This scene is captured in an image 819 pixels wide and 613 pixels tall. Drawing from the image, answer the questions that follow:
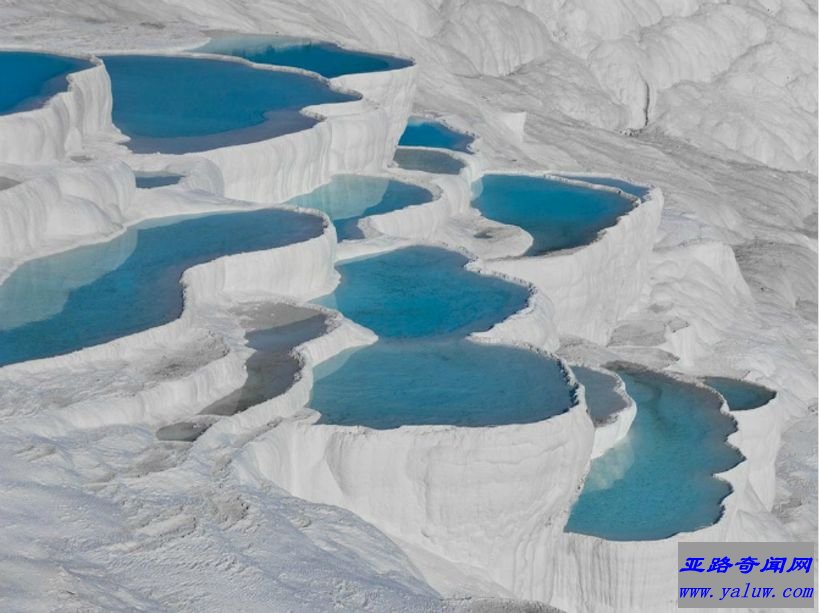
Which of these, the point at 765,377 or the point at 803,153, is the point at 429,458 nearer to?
the point at 765,377

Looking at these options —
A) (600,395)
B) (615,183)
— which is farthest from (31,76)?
(615,183)

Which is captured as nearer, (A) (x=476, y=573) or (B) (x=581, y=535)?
(A) (x=476, y=573)

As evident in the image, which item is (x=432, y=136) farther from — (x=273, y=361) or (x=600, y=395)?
(x=273, y=361)

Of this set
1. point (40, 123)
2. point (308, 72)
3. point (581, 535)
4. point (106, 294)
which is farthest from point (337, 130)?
point (581, 535)

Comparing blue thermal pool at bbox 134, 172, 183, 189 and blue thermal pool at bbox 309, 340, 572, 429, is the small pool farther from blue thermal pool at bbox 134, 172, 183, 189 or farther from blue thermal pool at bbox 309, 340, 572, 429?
blue thermal pool at bbox 134, 172, 183, 189

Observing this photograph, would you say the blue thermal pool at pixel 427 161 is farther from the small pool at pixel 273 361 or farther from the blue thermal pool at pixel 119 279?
the small pool at pixel 273 361

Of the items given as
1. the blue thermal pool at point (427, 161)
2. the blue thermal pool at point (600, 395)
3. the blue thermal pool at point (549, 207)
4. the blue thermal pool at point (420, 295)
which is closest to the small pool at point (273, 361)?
the blue thermal pool at point (420, 295)

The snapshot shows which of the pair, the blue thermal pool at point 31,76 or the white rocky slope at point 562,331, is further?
the blue thermal pool at point 31,76
